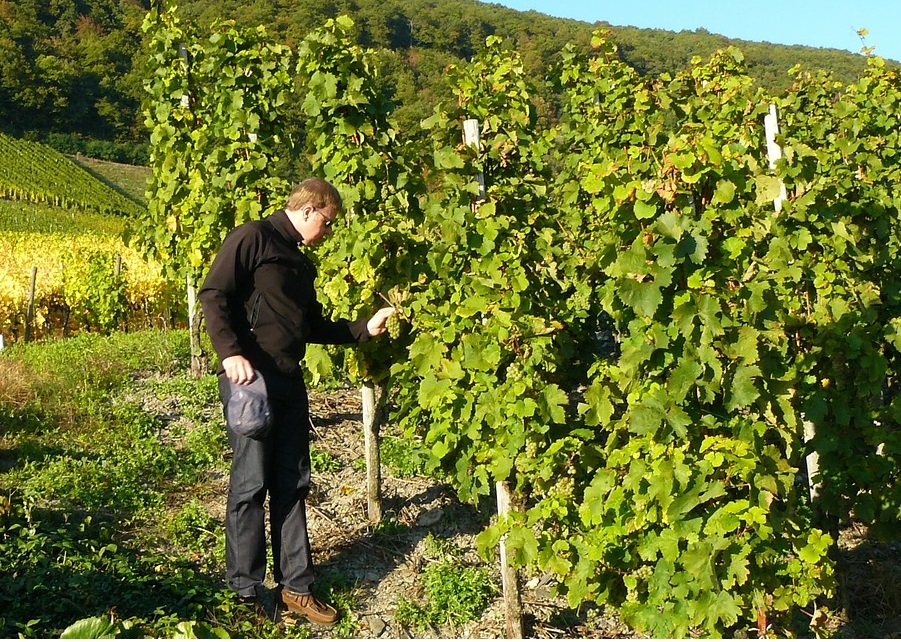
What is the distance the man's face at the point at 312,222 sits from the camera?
12.2ft

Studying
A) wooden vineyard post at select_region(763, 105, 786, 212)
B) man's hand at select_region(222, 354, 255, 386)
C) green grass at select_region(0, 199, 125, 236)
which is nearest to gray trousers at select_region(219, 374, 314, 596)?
man's hand at select_region(222, 354, 255, 386)

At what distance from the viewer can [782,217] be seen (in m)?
4.29

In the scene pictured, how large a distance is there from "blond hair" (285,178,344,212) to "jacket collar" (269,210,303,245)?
7cm

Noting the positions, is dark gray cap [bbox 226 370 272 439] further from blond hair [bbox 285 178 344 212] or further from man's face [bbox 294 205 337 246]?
blond hair [bbox 285 178 344 212]

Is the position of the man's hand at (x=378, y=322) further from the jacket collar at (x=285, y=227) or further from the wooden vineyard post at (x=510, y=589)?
the wooden vineyard post at (x=510, y=589)

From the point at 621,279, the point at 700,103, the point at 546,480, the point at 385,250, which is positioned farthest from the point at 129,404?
the point at 700,103

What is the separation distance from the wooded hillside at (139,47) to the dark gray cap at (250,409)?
44.5m

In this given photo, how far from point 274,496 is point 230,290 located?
102 centimetres

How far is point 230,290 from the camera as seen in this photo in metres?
3.58

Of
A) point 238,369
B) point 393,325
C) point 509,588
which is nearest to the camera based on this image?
point 238,369

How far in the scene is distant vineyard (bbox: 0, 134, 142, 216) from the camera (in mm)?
36875

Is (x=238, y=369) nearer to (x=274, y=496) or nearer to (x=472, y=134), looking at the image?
(x=274, y=496)

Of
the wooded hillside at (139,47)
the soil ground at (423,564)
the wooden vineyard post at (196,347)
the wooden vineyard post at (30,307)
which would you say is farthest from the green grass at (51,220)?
the soil ground at (423,564)

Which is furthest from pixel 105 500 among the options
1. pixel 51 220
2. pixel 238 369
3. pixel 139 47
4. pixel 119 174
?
pixel 139 47
